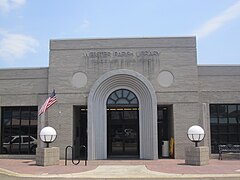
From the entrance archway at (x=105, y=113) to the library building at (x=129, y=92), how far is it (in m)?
0.06

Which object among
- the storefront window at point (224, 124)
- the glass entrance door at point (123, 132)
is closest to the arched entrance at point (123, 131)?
the glass entrance door at point (123, 132)

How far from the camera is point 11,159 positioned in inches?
890

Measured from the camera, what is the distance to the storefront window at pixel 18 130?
2347cm

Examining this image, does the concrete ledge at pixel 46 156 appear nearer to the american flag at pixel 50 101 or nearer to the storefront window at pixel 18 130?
the american flag at pixel 50 101

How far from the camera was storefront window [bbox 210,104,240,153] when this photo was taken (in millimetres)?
22670

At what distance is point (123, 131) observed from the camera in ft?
79.0

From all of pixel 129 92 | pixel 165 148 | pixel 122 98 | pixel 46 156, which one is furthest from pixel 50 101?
pixel 165 148

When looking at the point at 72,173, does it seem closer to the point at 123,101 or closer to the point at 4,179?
the point at 4,179

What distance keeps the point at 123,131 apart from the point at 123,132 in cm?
7

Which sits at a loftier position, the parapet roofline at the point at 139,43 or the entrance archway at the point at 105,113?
the parapet roofline at the point at 139,43

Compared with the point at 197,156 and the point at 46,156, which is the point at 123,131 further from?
the point at 197,156

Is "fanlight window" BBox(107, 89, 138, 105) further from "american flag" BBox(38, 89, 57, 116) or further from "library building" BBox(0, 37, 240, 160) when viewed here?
"american flag" BBox(38, 89, 57, 116)

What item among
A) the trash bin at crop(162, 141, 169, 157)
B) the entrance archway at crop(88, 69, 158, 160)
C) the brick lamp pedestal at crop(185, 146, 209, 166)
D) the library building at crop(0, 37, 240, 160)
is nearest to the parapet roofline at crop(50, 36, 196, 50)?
the library building at crop(0, 37, 240, 160)

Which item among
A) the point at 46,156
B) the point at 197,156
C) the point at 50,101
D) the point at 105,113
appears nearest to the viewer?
the point at 197,156
